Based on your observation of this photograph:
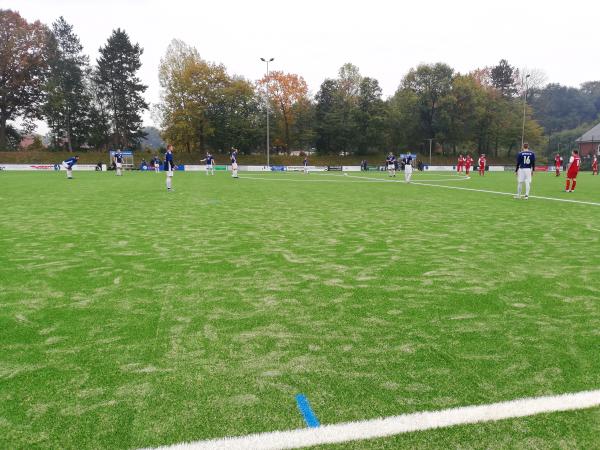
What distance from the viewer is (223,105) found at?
2825 inches

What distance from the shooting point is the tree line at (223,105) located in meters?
68.1

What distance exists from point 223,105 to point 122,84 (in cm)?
1814

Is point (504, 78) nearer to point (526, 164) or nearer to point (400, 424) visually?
point (526, 164)

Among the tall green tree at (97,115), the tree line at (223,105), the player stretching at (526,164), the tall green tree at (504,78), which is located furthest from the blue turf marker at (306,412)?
the tall green tree at (504,78)

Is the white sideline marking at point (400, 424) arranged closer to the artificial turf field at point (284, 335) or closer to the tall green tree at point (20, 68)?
the artificial turf field at point (284, 335)

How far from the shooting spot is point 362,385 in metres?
3.01

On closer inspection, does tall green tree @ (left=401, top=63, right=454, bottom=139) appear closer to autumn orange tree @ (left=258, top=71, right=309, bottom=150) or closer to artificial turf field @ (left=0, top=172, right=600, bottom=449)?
autumn orange tree @ (left=258, top=71, right=309, bottom=150)

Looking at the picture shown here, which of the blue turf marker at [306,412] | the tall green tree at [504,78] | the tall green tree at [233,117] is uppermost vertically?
the tall green tree at [504,78]

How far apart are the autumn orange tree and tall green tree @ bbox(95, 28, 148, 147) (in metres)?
21.7

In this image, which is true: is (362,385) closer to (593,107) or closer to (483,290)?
(483,290)

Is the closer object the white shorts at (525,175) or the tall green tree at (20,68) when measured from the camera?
the white shorts at (525,175)

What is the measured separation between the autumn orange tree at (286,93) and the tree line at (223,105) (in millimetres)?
177

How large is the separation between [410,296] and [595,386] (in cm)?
215

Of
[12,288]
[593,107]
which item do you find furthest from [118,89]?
[593,107]
